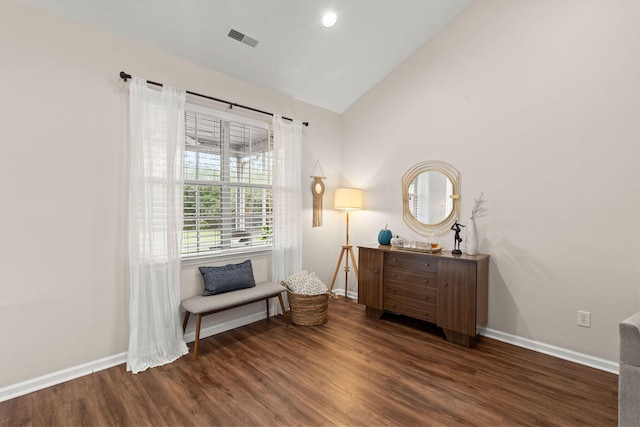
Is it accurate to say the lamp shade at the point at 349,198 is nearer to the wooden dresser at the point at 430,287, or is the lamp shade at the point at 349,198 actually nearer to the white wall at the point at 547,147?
the wooden dresser at the point at 430,287

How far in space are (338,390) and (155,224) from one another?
1.99m

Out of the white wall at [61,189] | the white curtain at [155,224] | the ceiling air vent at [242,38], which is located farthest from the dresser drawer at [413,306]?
the ceiling air vent at [242,38]

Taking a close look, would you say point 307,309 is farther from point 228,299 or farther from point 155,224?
point 155,224

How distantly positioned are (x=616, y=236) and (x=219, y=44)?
12.4ft

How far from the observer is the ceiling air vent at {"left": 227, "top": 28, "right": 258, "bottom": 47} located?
2798mm

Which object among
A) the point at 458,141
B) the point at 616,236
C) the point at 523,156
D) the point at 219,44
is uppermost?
the point at 219,44

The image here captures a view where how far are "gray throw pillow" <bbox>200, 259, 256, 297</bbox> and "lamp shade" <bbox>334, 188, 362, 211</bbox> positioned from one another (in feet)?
4.95

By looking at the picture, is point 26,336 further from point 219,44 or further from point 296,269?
point 219,44

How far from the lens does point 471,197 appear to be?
3260 millimetres

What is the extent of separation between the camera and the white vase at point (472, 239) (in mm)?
3049

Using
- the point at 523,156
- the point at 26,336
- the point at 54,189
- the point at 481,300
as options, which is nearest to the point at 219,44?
the point at 54,189

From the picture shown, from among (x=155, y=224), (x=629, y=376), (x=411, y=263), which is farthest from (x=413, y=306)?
(x=155, y=224)

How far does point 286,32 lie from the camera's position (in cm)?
293

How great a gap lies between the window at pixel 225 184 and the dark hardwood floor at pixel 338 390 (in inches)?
41.9
